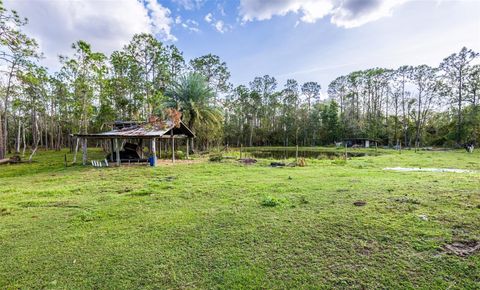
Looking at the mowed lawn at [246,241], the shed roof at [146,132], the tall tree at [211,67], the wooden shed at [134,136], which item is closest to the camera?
the mowed lawn at [246,241]

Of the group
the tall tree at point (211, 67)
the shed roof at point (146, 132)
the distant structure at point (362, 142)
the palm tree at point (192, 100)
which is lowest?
the distant structure at point (362, 142)

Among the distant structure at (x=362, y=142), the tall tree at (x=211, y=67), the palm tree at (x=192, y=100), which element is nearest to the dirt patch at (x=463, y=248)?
the palm tree at (x=192, y=100)

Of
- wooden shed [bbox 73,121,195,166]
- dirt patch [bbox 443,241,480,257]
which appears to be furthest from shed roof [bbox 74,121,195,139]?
dirt patch [bbox 443,241,480,257]

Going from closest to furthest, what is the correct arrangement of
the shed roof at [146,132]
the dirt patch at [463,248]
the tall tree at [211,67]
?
the dirt patch at [463,248] < the shed roof at [146,132] < the tall tree at [211,67]

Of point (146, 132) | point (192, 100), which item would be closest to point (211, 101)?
point (192, 100)

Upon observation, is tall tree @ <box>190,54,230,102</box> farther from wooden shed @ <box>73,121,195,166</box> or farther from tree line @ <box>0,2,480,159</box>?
wooden shed @ <box>73,121,195,166</box>

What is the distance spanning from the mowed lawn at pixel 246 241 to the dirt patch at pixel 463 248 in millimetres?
87

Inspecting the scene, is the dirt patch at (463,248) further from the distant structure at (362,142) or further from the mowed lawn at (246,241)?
the distant structure at (362,142)

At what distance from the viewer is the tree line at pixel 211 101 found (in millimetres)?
19328

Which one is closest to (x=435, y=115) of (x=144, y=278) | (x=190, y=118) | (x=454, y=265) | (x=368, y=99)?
(x=368, y=99)

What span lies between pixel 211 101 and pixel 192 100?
376 cm

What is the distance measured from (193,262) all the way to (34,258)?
2224 millimetres

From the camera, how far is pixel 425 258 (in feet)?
9.68

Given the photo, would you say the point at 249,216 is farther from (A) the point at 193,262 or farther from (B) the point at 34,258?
(B) the point at 34,258
